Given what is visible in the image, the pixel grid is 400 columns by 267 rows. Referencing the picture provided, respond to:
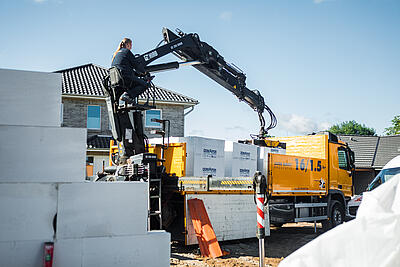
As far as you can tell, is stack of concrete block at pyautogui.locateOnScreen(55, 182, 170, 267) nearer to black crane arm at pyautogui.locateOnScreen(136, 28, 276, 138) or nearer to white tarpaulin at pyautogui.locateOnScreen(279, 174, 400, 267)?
white tarpaulin at pyautogui.locateOnScreen(279, 174, 400, 267)

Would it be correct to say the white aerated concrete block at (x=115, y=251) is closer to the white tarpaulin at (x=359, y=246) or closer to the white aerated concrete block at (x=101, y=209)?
the white aerated concrete block at (x=101, y=209)

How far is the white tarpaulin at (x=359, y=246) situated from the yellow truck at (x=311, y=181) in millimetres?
7632

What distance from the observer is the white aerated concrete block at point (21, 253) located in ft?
13.9

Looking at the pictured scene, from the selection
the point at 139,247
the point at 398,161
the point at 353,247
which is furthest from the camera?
the point at 398,161

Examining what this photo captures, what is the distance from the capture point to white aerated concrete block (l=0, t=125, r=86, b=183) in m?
4.30

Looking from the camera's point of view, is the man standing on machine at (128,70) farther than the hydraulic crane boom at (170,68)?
No

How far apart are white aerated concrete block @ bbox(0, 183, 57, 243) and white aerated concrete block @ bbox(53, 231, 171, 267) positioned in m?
0.25

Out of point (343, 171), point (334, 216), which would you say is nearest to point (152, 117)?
point (343, 171)

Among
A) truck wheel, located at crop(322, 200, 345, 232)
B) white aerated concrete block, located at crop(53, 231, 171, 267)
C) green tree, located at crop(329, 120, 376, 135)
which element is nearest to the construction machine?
white aerated concrete block, located at crop(53, 231, 171, 267)

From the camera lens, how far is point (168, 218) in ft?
32.1

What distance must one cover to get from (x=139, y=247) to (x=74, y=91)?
788 inches

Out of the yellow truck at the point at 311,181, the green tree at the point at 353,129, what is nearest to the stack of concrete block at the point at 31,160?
the yellow truck at the point at 311,181

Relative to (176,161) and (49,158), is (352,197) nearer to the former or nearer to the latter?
(176,161)

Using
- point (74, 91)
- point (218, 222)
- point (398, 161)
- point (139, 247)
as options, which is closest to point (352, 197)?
point (398, 161)
